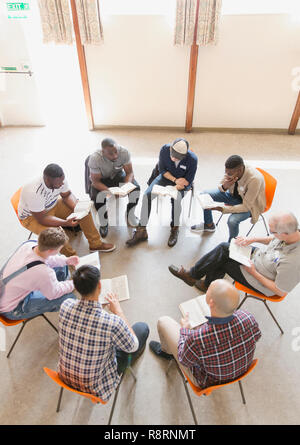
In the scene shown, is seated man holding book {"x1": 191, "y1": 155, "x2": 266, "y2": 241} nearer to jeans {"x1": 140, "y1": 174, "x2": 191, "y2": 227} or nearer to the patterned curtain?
jeans {"x1": 140, "y1": 174, "x2": 191, "y2": 227}

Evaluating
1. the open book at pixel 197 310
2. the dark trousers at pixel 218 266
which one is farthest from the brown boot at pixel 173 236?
the open book at pixel 197 310

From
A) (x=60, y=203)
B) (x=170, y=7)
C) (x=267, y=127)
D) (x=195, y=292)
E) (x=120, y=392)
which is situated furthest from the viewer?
(x=267, y=127)

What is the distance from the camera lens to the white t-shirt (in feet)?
8.75

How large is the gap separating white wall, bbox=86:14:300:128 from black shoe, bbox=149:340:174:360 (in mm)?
4814

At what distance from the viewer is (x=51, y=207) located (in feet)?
10.0

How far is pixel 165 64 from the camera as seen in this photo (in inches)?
206

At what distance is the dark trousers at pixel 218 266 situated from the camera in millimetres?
2486

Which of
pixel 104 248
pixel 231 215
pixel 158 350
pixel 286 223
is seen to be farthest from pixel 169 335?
pixel 231 215

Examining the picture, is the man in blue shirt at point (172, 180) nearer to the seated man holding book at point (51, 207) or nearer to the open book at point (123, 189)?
the open book at point (123, 189)

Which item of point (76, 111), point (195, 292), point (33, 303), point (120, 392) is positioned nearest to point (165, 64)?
point (76, 111)

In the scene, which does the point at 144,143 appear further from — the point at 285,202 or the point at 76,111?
the point at 285,202

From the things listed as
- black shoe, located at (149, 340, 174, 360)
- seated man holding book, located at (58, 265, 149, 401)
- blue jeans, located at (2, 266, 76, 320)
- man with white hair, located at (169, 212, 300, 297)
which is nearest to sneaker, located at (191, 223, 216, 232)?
man with white hair, located at (169, 212, 300, 297)

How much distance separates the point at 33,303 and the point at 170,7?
5233 millimetres

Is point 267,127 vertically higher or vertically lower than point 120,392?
higher
